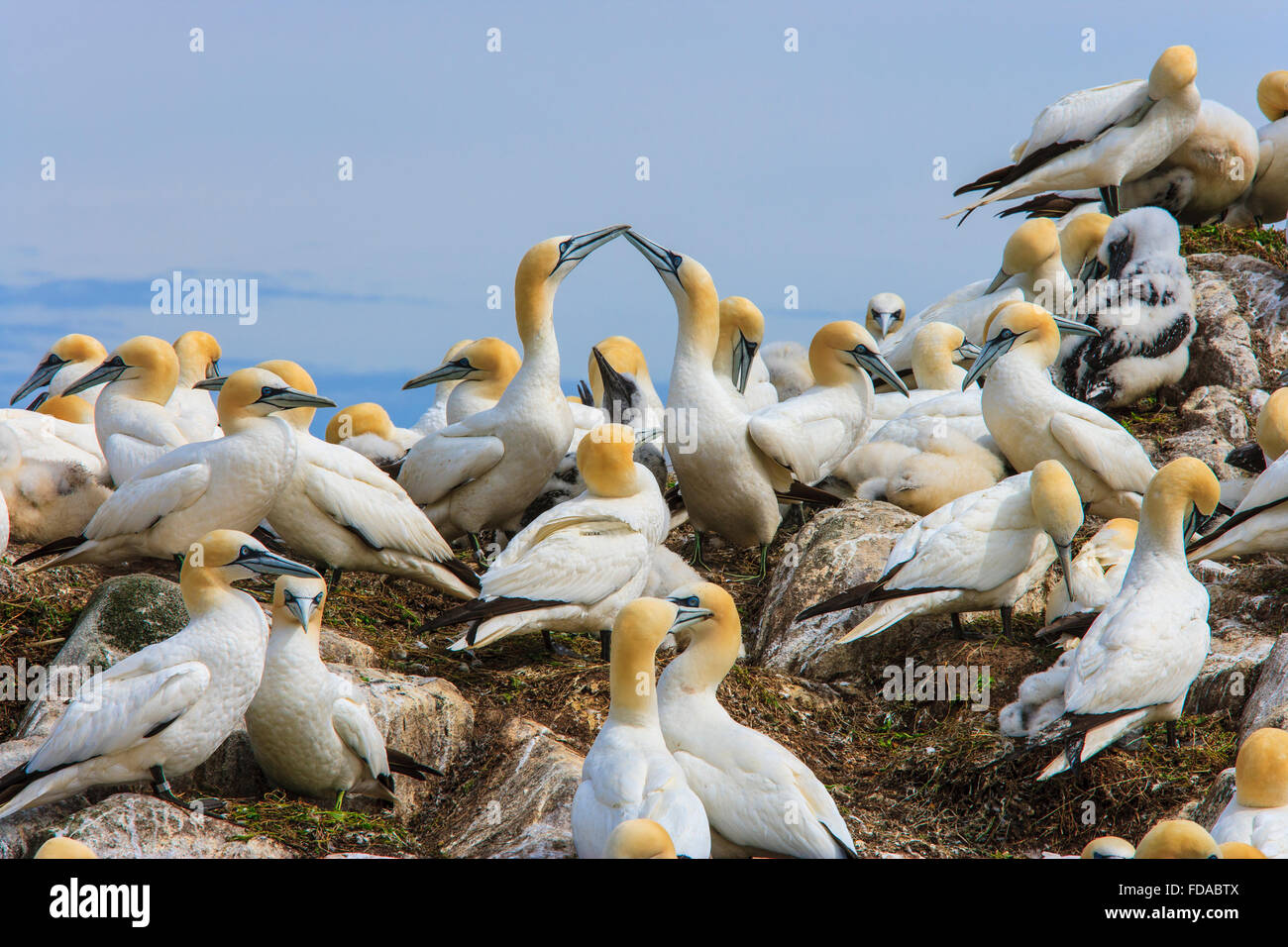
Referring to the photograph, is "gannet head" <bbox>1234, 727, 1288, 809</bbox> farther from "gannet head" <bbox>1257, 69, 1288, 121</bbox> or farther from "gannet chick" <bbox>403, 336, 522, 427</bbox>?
"gannet head" <bbox>1257, 69, 1288, 121</bbox>

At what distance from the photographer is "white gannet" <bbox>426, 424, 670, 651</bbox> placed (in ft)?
21.1

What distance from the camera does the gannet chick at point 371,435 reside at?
9781mm

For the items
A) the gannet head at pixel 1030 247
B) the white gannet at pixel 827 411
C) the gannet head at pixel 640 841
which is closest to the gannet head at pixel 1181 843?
the gannet head at pixel 640 841

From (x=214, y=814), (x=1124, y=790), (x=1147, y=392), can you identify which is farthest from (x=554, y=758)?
(x=1147, y=392)

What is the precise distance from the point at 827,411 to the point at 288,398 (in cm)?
323

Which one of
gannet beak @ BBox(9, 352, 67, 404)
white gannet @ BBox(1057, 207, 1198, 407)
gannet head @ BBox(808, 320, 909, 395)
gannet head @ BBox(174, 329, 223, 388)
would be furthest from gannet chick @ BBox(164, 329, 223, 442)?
white gannet @ BBox(1057, 207, 1198, 407)

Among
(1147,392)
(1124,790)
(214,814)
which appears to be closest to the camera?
(214,814)

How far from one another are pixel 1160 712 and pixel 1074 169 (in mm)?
6666

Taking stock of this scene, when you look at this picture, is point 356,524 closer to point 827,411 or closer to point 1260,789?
point 827,411

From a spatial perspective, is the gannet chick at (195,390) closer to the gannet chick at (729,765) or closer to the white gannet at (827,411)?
the white gannet at (827,411)

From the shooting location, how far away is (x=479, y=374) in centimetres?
955

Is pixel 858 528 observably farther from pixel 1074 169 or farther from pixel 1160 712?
pixel 1074 169

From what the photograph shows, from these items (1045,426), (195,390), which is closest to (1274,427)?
(1045,426)

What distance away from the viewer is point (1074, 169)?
11.5 meters
